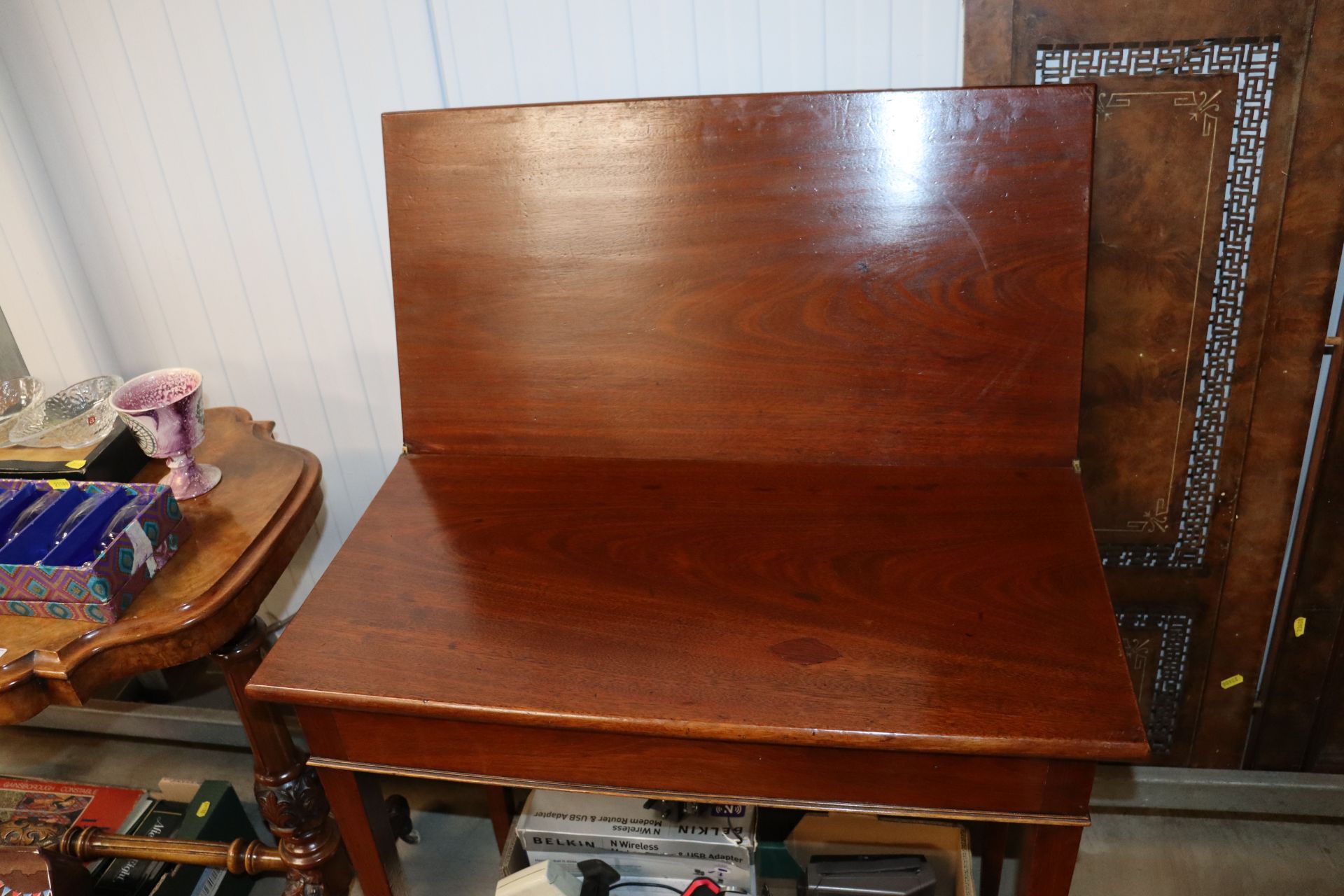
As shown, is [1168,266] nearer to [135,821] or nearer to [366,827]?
[366,827]

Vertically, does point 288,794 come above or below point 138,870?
above

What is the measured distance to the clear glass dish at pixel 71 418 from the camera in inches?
60.7

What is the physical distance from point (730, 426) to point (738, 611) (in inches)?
12.3

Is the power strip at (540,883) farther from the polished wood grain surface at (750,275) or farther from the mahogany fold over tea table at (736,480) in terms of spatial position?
the polished wood grain surface at (750,275)

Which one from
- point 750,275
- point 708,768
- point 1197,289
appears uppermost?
point 750,275

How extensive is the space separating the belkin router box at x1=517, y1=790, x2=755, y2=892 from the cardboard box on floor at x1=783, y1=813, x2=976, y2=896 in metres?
0.12

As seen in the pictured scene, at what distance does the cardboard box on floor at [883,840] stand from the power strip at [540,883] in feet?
1.07

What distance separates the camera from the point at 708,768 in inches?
40.3

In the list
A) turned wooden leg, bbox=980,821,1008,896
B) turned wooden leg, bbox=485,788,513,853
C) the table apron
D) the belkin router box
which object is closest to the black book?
turned wooden leg, bbox=485,788,513,853

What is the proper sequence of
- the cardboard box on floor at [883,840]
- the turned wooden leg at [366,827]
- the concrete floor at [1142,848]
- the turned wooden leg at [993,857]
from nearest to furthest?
the turned wooden leg at [366,827] → the cardboard box on floor at [883,840] → the turned wooden leg at [993,857] → the concrete floor at [1142,848]

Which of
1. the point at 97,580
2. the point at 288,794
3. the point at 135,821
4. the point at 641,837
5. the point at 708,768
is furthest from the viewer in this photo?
the point at 135,821

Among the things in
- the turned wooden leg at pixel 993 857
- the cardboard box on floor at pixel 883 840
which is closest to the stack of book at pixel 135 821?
the cardboard box on floor at pixel 883 840

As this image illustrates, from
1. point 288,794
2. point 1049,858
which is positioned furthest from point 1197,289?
point 288,794

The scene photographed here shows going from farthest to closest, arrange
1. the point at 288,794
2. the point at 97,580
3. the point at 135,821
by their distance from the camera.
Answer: the point at 135,821 → the point at 288,794 → the point at 97,580
